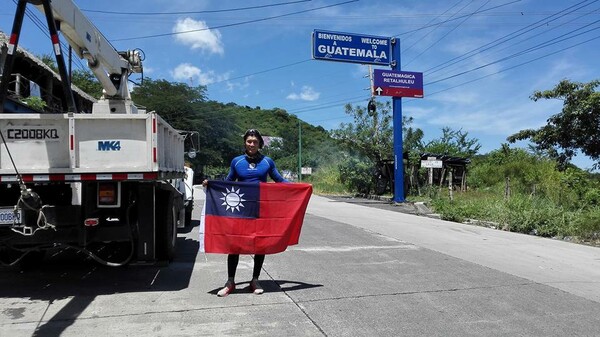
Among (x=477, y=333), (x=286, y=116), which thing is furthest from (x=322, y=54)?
(x=286, y=116)

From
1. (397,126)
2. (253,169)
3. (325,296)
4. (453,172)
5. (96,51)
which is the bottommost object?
(325,296)

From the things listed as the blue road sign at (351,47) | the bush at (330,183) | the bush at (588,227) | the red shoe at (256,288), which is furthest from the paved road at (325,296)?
the bush at (330,183)

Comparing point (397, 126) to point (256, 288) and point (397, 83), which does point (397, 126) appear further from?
point (256, 288)

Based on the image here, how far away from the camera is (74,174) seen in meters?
5.59

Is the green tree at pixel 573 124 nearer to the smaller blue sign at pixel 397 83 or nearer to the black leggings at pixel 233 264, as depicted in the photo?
the smaller blue sign at pixel 397 83

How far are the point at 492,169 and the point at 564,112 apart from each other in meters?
18.2

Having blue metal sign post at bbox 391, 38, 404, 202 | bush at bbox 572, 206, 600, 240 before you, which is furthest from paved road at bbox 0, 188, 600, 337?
blue metal sign post at bbox 391, 38, 404, 202

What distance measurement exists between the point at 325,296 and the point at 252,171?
1.77 m

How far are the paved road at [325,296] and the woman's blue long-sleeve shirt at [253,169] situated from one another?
142 centimetres

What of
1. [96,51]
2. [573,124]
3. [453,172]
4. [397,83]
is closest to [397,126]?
[397,83]

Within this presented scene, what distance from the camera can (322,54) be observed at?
23719mm

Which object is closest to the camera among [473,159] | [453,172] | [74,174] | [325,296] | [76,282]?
[74,174]

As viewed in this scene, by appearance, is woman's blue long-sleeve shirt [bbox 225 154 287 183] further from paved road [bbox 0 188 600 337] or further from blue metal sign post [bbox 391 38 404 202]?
blue metal sign post [bbox 391 38 404 202]

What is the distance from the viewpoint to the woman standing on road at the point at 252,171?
6207mm
